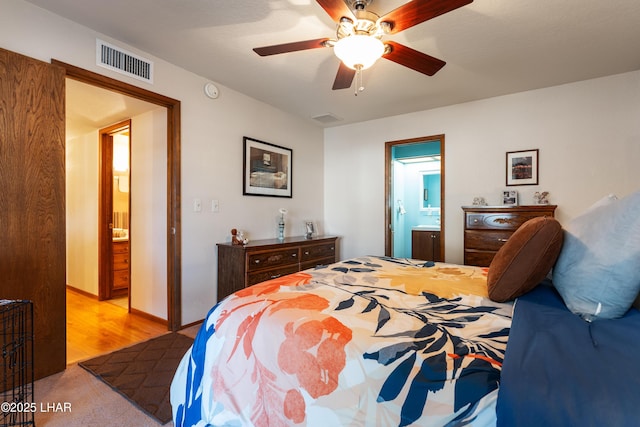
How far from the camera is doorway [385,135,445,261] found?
4902 mm

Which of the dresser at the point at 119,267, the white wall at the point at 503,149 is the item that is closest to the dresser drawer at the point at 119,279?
the dresser at the point at 119,267

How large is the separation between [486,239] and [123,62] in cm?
364

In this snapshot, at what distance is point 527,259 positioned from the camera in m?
1.21

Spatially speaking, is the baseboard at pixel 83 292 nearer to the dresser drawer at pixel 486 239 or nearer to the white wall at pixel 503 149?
the white wall at pixel 503 149

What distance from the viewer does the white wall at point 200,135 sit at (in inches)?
81.3

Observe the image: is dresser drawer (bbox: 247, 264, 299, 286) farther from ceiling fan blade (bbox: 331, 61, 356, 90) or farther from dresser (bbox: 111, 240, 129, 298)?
dresser (bbox: 111, 240, 129, 298)

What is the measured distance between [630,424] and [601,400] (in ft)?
0.16

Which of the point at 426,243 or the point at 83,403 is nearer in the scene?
the point at 83,403

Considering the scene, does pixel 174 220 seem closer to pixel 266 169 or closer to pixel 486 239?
pixel 266 169

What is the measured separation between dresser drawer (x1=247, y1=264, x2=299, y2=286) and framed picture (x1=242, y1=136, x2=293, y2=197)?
0.95m

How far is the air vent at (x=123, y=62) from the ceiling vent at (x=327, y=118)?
2164 millimetres

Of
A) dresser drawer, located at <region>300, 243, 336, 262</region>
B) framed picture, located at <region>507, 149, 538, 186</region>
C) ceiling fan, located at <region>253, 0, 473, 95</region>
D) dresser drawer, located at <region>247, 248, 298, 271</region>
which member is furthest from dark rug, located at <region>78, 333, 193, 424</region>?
framed picture, located at <region>507, 149, 538, 186</region>

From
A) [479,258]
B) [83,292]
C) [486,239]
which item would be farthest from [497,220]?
[83,292]

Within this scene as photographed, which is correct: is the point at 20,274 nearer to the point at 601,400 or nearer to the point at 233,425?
the point at 233,425
